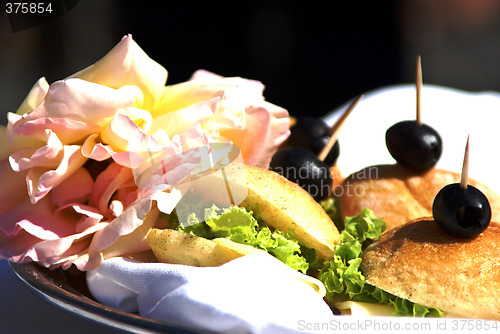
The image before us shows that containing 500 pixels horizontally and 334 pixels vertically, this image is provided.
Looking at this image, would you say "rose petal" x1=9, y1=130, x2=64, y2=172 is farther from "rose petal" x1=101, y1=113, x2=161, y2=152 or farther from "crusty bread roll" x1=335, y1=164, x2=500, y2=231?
"crusty bread roll" x1=335, y1=164, x2=500, y2=231

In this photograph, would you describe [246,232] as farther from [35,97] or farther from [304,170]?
[35,97]

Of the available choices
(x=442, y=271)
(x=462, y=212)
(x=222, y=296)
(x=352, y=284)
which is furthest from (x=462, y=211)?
(x=222, y=296)

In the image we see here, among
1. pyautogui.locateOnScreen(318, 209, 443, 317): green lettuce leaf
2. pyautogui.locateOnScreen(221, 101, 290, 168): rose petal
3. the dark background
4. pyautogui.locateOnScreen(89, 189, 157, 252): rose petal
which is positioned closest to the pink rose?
pyautogui.locateOnScreen(89, 189, 157, 252): rose petal

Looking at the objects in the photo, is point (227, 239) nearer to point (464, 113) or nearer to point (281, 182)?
point (281, 182)

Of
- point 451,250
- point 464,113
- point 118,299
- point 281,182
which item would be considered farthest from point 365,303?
point 464,113

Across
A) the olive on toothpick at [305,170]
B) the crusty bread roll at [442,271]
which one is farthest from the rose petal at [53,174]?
the crusty bread roll at [442,271]

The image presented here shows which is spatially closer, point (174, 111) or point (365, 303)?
point (365, 303)
